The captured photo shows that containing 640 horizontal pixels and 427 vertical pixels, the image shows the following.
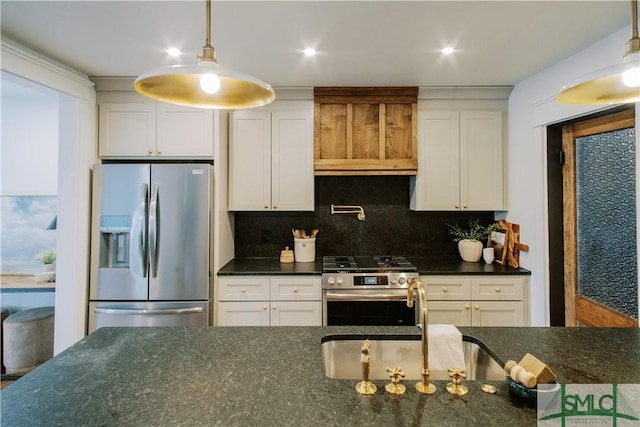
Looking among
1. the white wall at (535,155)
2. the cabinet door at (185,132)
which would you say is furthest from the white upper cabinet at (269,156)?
the white wall at (535,155)

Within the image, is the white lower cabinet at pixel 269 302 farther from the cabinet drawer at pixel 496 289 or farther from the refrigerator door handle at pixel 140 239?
the cabinet drawer at pixel 496 289

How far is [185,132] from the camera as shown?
2.76m

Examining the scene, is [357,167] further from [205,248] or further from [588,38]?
[588,38]

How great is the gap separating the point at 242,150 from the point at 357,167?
1060 mm

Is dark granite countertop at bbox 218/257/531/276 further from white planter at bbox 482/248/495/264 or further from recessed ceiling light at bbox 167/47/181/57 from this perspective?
recessed ceiling light at bbox 167/47/181/57

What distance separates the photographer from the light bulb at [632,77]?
990 mm

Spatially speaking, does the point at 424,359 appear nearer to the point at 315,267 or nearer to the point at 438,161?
the point at 315,267

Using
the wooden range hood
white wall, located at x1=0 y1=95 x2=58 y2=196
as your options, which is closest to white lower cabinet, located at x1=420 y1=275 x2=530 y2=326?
the wooden range hood

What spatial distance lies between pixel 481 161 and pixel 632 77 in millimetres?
1942

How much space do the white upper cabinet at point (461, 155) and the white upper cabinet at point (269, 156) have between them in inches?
41.5

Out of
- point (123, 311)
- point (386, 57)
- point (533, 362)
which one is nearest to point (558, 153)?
point (386, 57)

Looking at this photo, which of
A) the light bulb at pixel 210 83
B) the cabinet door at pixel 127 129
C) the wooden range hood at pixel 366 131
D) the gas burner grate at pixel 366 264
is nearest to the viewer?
the light bulb at pixel 210 83

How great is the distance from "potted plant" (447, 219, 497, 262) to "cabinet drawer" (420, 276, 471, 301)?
47 centimetres

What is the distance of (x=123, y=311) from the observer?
8.30 feet
